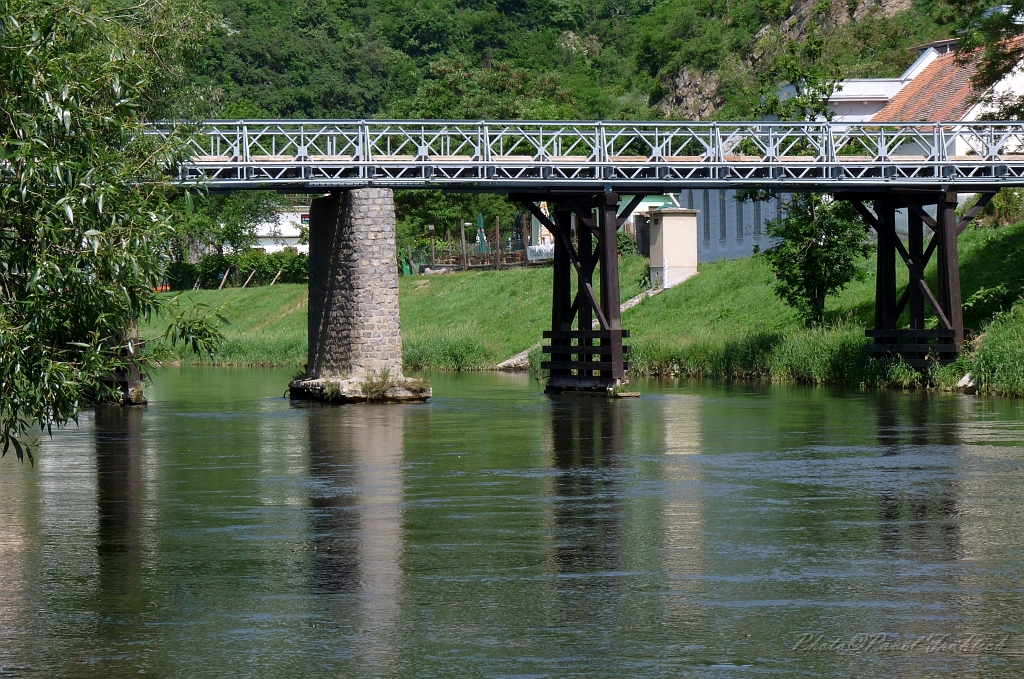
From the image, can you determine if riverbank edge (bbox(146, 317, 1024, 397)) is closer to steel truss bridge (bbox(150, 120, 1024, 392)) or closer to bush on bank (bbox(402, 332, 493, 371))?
steel truss bridge (bbox(150, 120, 1024, 392))

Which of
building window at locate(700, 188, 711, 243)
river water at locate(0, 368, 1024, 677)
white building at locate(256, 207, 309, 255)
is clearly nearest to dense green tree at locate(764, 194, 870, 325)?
river water at locate(0, 368, 1024, 677)

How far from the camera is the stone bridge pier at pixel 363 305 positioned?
3534cm

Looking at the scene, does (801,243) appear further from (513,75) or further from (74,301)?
(513,75)

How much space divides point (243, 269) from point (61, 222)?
76.9m

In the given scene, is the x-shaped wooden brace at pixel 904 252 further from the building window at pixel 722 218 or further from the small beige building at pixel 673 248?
the building window at pixel 722 218

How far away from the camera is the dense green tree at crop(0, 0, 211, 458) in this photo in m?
12.6

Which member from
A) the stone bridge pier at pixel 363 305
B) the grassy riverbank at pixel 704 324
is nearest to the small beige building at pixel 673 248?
the grassy riverbank at pixel 704 324

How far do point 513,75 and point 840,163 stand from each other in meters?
A: 57.3

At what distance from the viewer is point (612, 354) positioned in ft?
121

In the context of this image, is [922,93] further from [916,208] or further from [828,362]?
[828,362]

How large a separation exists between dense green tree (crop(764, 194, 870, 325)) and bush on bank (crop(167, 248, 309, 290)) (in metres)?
45.8

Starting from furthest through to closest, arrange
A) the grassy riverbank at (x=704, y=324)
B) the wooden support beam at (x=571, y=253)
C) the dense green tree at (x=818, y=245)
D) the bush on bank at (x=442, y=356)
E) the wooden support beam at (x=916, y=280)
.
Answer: the bush on bank at (x=442, y=356) → the dense green tree at (x=818, y=245) → the grassy riverbank at (x=704, y=324) → the wooden support beam at (x=916, y=280) → the wooden support beam at (x=571, y=253)

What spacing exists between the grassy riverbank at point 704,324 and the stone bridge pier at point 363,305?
11.9 metres

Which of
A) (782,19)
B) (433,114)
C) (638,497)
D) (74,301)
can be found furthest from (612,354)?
(782,19)
